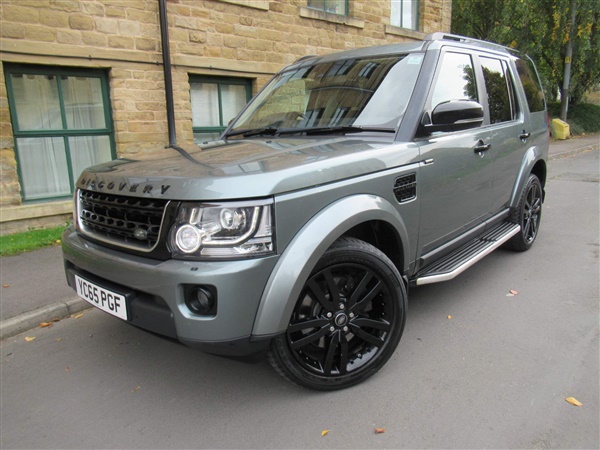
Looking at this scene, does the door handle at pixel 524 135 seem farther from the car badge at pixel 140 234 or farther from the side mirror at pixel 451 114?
the car badge at pixel 140 234

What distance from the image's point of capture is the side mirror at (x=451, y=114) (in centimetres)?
287

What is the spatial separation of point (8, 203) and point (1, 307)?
2.58 meters

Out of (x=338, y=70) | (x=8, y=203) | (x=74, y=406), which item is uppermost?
(x=338, y=70)

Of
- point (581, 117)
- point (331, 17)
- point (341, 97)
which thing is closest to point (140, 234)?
point (341, 97)

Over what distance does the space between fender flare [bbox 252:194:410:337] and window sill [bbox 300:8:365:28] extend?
7.65 metres

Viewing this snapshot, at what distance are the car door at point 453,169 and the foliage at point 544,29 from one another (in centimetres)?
1447

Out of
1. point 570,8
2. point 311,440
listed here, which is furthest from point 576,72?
point 311,440

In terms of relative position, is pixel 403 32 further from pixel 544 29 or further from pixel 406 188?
pixel 406 188

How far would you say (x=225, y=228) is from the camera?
2.07 metres

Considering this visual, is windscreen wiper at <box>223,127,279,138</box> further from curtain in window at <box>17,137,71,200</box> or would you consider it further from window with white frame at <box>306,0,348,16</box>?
window with white frame at <box>306,0,348,16</box>

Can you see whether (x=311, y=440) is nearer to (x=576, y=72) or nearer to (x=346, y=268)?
(x=346, y=268)

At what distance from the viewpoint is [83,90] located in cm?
639

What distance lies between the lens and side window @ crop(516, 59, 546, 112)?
15.7 ft

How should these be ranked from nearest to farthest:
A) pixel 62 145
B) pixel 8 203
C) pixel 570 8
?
pixel 8 203, pixel 62 145, pixel 570 8
